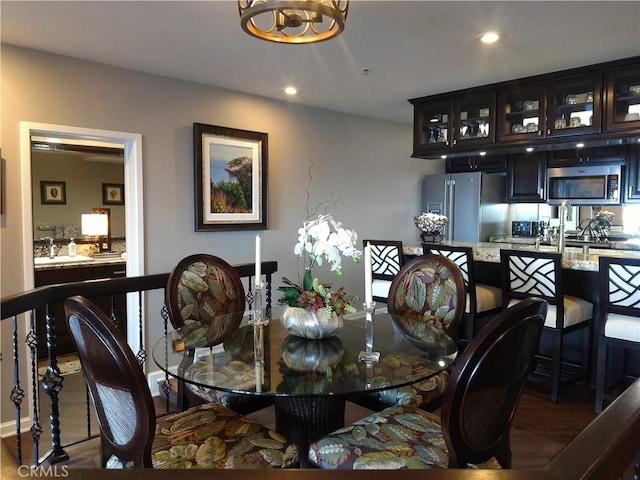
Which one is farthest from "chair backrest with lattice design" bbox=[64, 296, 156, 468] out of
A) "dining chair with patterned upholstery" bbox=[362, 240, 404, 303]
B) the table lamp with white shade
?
the table lamp with white shade

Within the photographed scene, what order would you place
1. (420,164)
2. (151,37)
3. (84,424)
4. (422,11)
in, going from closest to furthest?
1. (422,11)
2. (151,37)
3. (84,424)
4. (420,164)

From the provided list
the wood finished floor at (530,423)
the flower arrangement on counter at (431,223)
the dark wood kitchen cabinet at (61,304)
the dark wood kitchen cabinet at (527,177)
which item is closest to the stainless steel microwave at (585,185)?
the dark wood kitchen cabinet at (527,177)

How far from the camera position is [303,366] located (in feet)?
5.40

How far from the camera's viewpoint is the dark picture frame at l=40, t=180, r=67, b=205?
599 cm

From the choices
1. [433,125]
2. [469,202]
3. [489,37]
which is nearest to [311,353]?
[489,37]

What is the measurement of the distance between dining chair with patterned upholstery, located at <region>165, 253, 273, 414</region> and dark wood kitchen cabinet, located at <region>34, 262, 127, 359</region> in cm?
190

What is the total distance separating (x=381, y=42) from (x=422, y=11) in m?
0.46

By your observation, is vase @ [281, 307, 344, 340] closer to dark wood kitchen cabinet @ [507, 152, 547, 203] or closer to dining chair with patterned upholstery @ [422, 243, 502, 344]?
dining chair with patterned upholstery @ [422, 243, 502, 344]

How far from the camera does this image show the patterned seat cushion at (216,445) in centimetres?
141

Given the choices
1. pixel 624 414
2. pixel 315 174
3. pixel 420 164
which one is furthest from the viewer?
pixel 420 164

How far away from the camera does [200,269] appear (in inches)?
99.6

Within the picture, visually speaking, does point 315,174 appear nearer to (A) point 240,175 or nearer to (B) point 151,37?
(A) point 240,175

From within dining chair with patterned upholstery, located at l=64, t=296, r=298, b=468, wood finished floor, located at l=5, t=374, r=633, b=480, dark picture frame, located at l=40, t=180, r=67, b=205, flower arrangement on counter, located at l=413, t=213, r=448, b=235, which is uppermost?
dark picture frame, located at l=40, t=180, r=67, b=205

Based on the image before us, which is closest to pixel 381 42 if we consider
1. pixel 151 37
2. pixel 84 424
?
pixel 151 37
